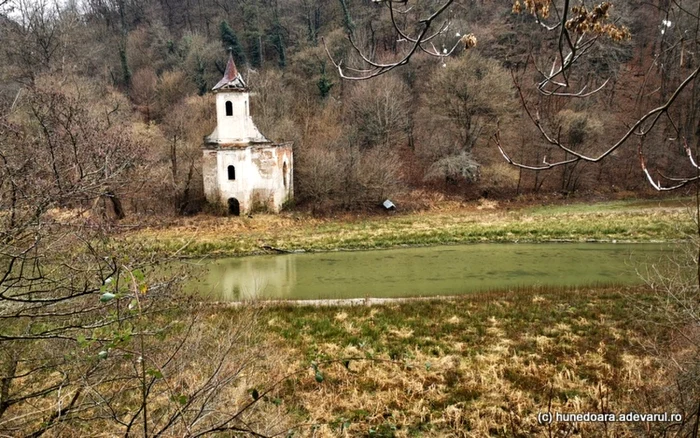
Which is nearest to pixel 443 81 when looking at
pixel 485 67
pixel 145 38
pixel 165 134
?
pixel 485 67

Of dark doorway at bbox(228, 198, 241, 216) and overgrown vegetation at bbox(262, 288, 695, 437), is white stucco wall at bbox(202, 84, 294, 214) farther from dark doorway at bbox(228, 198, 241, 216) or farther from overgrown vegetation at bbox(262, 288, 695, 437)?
overgrown vegetation at bbox(262, 288, 695, 437)

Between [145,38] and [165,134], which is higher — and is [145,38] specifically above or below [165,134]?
above

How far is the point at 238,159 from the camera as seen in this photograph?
22203 mm

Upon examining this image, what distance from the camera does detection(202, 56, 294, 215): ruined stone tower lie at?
71.8 ft

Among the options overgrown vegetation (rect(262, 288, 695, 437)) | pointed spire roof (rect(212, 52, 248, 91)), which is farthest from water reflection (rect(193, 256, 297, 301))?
pointed spire roof (rect(212, 52, 248, 91))

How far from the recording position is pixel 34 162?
5.19 metres

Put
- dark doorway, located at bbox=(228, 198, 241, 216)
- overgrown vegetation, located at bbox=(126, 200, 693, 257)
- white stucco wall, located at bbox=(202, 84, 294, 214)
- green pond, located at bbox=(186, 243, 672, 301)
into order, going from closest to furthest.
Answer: green pond, located at bbox=(186, 243, 672, 301) → overgrown vegetation, located at bbox=(126, 200, 693, 257) → white stucco wall, located at bbox=(202, 84, 294, 214) → dark doorway, located at bbox=(228, 198, 241, 216)

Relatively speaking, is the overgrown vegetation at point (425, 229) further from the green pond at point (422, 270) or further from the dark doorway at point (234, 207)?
the dark doorway at point (234, 207)

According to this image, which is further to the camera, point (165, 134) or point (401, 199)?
point (165, 134)

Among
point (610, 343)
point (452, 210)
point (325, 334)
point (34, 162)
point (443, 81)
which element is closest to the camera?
point (34, 162)

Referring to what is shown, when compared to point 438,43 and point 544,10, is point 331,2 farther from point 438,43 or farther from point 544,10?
point 544,10

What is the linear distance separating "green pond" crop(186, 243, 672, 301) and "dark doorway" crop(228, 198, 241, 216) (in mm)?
5677

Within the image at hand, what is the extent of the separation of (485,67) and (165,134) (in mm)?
19883

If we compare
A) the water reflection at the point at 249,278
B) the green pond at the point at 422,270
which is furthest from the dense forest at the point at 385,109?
the green pond at the point at 422,270
